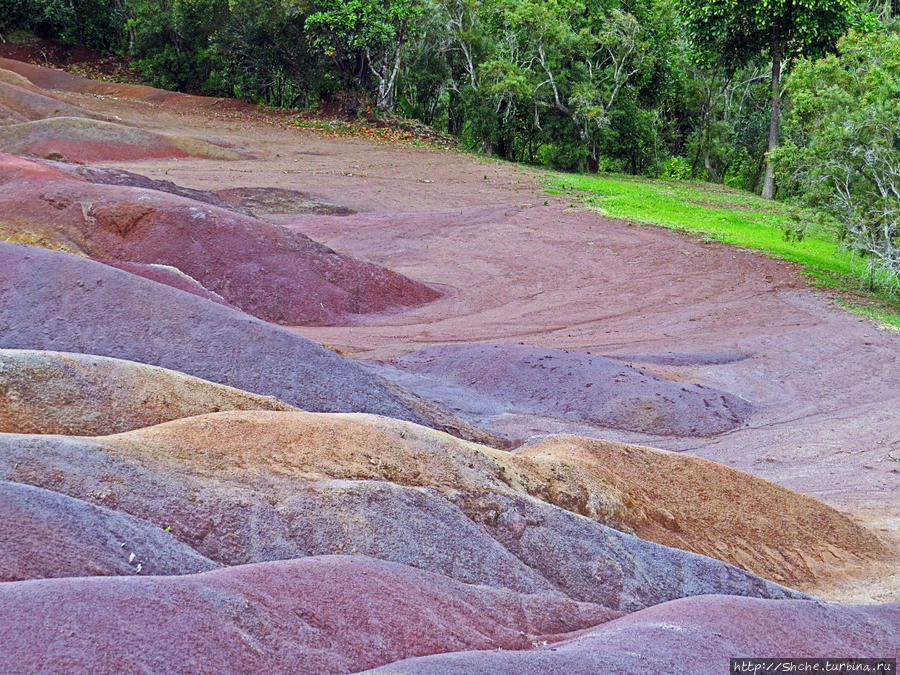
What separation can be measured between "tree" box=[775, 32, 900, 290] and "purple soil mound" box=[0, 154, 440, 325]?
8671mm

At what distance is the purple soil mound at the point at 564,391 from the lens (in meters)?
11.5

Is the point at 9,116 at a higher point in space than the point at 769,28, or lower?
lower

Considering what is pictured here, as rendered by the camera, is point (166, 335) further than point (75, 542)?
Yes

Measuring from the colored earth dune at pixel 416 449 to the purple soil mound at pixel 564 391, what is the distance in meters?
0.05

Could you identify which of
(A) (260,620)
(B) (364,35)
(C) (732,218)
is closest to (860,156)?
(C) (732,218)

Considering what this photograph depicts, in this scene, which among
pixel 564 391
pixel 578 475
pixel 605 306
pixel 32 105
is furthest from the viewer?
pixel 32 105

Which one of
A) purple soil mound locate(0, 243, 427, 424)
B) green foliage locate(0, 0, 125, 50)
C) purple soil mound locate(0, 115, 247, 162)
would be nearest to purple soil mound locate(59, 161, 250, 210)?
purple soil mound locate(0, 115, 247, 162)

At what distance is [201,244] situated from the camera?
15.7 metres

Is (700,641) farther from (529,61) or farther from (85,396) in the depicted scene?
(529,61)

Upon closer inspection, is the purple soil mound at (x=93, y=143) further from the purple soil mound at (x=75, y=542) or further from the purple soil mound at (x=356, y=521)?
the purple soil mound at (x=75, y=542)

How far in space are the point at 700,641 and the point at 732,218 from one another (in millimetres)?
24133

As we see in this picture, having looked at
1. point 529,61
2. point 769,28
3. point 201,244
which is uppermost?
point 769,28

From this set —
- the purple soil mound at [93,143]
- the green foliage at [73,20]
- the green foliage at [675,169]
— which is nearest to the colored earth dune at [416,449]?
the purple soil mound at [93,143]

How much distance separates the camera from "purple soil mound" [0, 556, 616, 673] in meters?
2.80
